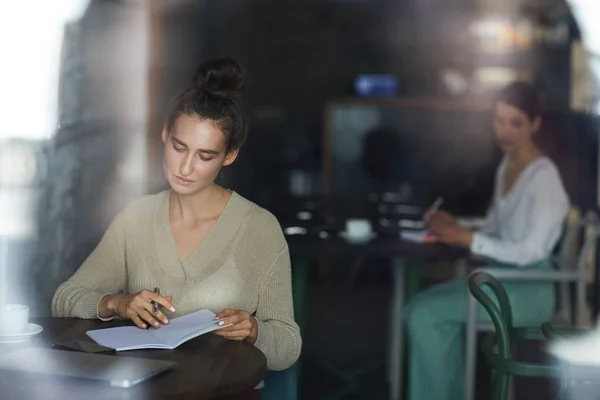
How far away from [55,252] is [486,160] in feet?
13.9

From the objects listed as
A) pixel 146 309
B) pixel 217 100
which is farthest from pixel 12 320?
pixel 217 100

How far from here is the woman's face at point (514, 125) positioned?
3002 mm

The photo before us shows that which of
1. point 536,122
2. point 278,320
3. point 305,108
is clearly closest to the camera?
point 278,320

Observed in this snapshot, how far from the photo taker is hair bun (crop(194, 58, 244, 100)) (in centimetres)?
180

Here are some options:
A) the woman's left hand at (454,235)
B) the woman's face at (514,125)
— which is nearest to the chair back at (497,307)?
the woman's left hand at (454,235)

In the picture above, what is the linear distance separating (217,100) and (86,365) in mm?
660

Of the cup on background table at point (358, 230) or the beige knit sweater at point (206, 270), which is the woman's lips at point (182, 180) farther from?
the cup on background table at point (358, 230)

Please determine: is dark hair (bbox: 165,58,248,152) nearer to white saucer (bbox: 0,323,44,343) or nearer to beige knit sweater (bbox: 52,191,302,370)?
beige knit sweater (bbox: 52,191,302,370)

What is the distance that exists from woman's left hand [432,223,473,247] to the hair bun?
1.30m

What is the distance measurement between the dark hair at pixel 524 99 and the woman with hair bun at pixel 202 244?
142 centimetres

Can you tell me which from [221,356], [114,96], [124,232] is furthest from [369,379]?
[221,356]

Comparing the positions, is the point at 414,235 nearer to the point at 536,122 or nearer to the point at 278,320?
the point at 536,122

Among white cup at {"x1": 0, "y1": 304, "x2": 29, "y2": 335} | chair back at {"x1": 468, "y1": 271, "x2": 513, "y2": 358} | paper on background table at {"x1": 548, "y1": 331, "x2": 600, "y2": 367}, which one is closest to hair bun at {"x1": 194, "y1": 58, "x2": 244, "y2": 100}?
white cup at {"x1": 0, "y1": 304, "x2": 29, "y2": 335}

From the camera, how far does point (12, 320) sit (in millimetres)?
1492
